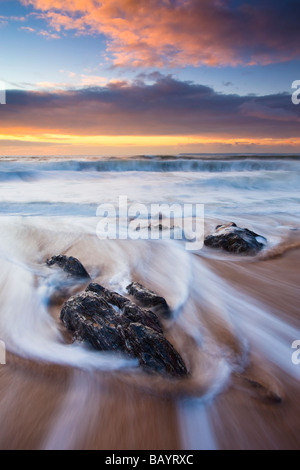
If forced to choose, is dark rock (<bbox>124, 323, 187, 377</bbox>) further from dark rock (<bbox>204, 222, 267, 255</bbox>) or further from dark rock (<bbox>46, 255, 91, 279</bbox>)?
dark rock (<bbox>204, 222, 267, 255</bbox>)

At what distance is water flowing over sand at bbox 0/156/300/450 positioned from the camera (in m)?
1.92

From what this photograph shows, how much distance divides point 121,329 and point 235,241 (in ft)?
11.7

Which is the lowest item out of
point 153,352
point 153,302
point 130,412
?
point 130,412

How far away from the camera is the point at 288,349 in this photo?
2787mm

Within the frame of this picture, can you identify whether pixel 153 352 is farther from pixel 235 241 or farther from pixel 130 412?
pixel 235 241

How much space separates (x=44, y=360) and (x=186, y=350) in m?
1.31

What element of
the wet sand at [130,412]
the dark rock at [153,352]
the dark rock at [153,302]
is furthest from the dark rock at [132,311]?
the wet sand at [130,412]

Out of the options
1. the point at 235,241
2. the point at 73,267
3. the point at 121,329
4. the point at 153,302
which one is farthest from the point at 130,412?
the point at 235,241

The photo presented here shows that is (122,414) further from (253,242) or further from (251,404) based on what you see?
(253,242)

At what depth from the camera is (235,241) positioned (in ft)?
17.7

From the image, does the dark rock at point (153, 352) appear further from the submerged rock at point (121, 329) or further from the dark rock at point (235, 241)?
the dark rock at point (235, 241)

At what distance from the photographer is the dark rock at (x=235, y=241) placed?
5.32 meters

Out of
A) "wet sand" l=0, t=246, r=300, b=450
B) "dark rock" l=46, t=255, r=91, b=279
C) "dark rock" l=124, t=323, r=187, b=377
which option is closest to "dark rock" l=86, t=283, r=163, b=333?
"dark rock" l=124, t=323, r=187, b=377
